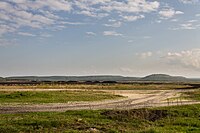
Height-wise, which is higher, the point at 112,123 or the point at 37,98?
the point at 37,98

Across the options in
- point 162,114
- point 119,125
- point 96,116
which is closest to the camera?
point 119,125

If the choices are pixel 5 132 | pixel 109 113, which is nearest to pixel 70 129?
pixel 5 132

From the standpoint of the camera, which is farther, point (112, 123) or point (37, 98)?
point (37, 98)

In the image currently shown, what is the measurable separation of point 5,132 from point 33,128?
227 cm

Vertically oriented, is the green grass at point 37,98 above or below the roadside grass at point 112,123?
above

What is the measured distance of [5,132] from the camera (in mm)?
23734

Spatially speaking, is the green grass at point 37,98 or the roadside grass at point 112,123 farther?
the green grass at point 37,98

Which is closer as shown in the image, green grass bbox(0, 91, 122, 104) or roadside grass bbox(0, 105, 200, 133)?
roadside grass bbox(0, 105, 200, 133)

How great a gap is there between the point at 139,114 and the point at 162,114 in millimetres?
2780

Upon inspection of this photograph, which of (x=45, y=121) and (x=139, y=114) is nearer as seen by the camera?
(x=45, y=121)

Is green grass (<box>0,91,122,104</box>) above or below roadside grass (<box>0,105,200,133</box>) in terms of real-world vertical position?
above

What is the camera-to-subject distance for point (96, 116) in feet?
110

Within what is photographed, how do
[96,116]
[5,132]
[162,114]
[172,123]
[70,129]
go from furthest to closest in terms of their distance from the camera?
[162,114] → [96,116] → [172,123] → [70,129] → [5,132]

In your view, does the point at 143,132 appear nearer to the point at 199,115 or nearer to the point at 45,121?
the point at 45,121
